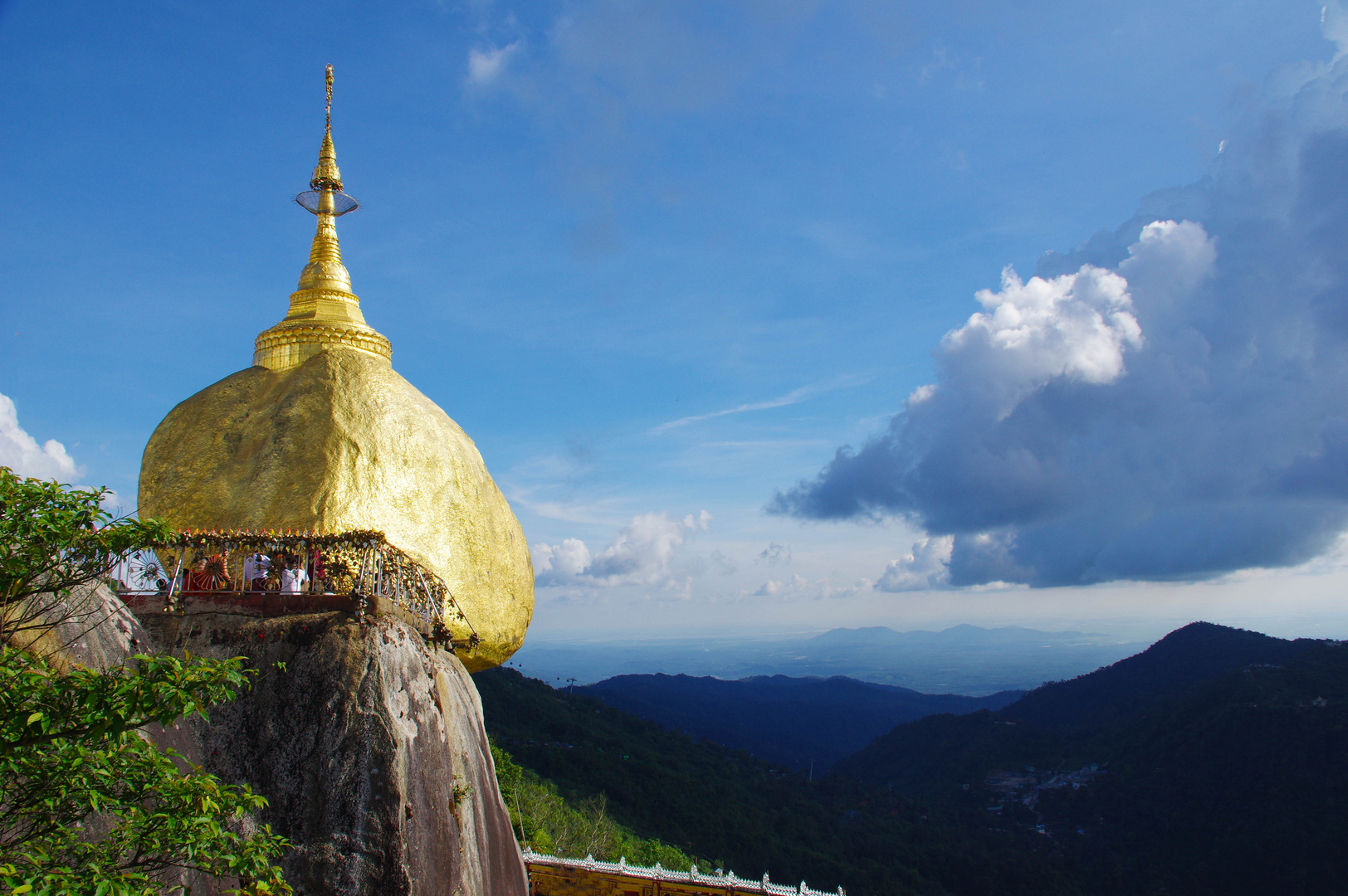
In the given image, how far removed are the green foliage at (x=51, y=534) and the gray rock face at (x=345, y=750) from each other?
2.88 meters

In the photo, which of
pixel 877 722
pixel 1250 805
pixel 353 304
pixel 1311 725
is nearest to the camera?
pixel 353 304

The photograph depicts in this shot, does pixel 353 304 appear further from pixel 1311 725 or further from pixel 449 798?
pixel 1311 725

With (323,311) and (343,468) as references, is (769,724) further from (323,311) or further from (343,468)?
(343,468)

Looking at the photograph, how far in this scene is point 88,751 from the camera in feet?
18.7

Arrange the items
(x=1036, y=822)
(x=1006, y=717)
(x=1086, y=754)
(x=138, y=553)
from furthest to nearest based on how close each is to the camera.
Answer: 1. (x=1006, y=717)
2. (x=1086, y=754)
3. (x=1036, y=822)
4. (x=138, y=553)

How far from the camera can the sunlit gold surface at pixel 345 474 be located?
1239 centimetres

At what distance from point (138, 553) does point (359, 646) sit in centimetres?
325

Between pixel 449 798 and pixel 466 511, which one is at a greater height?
pixel 466 511

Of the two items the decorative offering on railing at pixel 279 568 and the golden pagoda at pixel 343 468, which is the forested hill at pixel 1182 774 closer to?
the golden pagoda at pixel 343 468

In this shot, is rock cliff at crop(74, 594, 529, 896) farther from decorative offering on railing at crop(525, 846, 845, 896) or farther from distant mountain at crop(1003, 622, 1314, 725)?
distant mountain at crop(1003, 622, 1314, 725)

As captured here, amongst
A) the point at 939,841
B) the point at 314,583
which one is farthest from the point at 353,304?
the point at 939,841

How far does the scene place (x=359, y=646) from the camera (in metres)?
10.3

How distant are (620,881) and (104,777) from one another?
55.1 ft

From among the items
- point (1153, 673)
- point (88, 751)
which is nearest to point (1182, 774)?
point (1153, 673)
